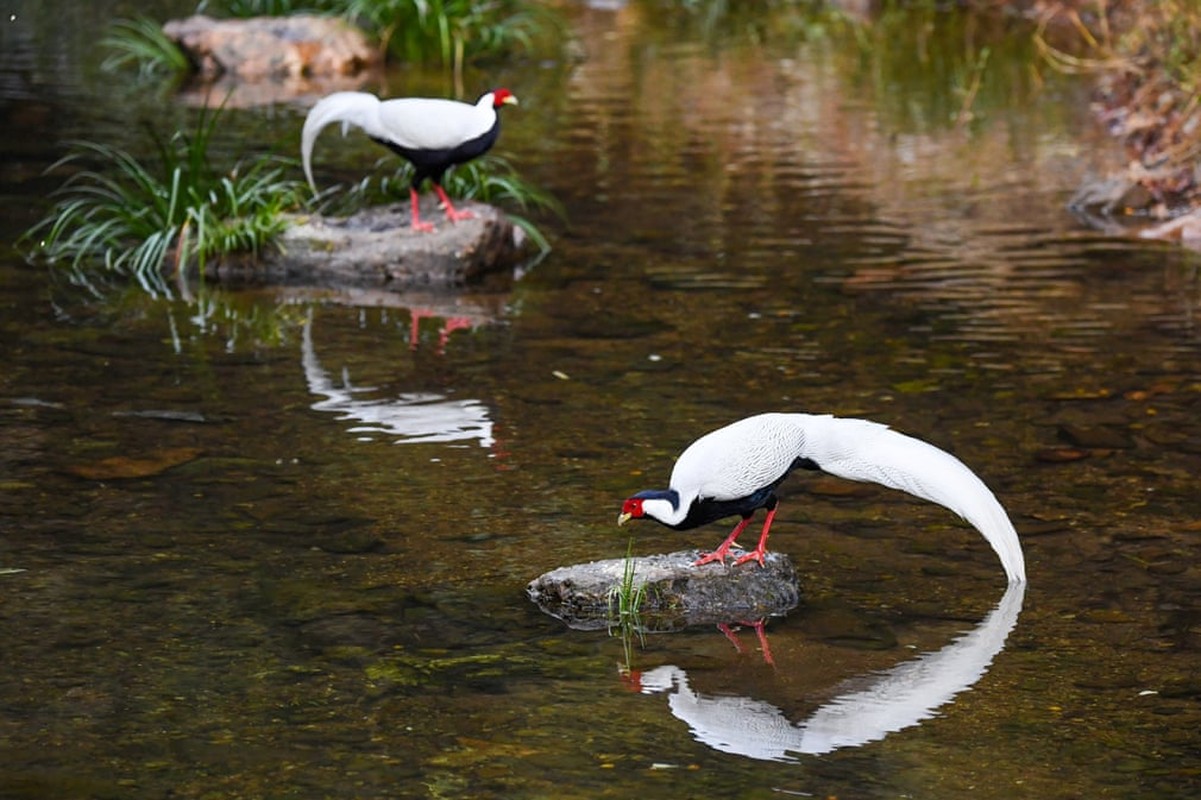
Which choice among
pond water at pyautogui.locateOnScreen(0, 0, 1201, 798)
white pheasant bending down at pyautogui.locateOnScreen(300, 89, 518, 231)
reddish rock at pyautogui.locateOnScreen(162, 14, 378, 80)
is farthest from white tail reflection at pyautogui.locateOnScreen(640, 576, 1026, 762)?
reddish rock at pyautogui.locateOnScreen(162, 14, 378, 80)

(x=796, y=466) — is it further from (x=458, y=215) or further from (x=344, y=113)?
(x=458, y=215)

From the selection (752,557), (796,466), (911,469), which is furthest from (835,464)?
(752,557)

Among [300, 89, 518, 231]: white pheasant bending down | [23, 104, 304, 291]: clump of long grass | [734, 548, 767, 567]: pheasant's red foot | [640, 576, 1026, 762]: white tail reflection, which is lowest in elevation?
[640, 576, 1026, 762]: white tail reflection

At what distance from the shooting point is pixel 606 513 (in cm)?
600

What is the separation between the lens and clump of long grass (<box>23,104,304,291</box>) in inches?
366

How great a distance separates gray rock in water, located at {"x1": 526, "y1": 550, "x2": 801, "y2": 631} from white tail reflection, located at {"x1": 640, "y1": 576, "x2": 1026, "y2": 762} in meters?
0.33

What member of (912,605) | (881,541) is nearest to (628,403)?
(881,541)

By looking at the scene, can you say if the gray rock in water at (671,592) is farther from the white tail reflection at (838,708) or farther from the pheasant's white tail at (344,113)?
the pheasant's white tail at (344,113)

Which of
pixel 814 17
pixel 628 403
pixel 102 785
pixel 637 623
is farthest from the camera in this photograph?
pixel 814 17

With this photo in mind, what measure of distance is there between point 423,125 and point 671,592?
13.3 feet

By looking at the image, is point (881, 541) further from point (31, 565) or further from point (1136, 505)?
point (31, 565)

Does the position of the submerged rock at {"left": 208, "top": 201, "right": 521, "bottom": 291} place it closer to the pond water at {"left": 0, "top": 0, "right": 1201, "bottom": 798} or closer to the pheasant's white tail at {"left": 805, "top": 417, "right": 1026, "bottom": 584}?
the pond water at {"left": 0, "top": 0, "right": 1201, "bottom": 798}

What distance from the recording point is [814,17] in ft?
67.2

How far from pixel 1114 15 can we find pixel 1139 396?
963cm
